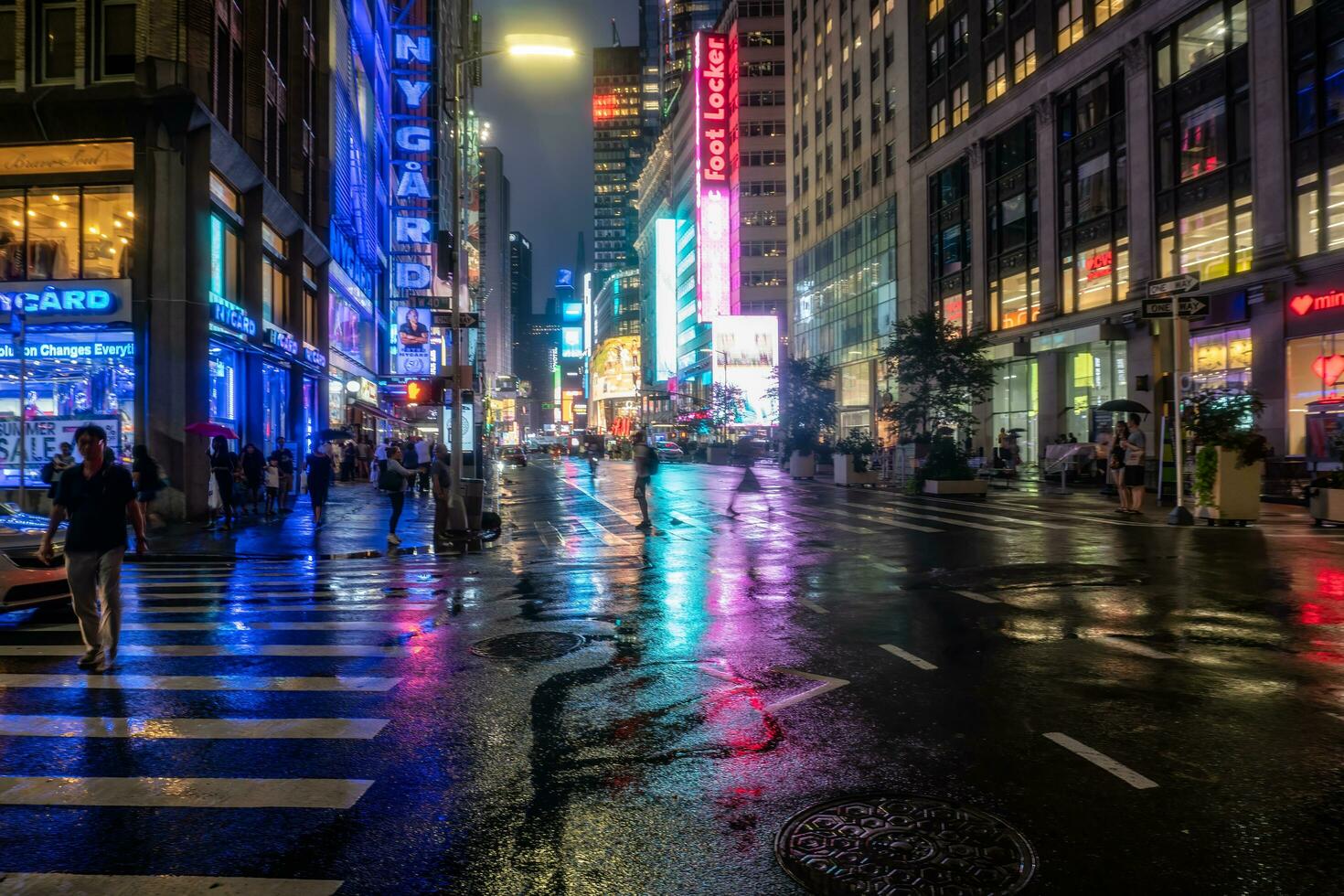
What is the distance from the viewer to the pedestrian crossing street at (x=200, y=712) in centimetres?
428

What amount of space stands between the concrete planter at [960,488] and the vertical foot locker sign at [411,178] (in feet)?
123

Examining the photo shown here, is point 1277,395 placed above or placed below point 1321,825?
above

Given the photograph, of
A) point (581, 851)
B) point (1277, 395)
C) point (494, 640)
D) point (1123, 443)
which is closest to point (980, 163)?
point (1277, 395)

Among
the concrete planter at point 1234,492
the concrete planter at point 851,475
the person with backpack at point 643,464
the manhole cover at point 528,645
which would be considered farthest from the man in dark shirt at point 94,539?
the concrete planter at point 851,475

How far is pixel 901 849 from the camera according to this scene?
149 inches

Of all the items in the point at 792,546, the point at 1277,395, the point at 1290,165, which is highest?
the point at 1290,165

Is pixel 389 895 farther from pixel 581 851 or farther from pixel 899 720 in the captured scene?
pixel 899 720

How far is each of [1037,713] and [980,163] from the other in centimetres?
4770

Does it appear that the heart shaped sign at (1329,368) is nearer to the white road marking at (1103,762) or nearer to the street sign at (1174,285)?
the street sign at (1174,285)

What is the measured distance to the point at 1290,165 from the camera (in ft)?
95.6

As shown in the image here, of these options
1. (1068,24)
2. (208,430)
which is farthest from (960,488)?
(1068,24)

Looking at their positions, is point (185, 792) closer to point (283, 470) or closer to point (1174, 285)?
point (1174, 285)

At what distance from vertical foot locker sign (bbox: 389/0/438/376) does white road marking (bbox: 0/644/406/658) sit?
5026cm

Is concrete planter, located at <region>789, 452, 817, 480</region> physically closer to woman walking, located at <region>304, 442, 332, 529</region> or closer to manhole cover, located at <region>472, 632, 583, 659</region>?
woman walking, located at <region>304, 442, 332, 529</region>
